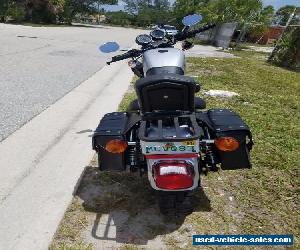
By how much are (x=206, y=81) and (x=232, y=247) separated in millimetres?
7846

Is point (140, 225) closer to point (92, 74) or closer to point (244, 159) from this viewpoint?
point (244, 159)

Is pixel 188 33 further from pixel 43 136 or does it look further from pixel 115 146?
pixel 43 136

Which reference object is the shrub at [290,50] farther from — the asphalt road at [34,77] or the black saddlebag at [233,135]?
the black saddlebag at [233,135]

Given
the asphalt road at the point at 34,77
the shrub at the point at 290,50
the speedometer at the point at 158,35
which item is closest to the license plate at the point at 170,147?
the speedometer at the point at 158,35

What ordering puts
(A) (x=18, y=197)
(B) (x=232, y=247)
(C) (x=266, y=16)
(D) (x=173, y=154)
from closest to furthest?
(D) (x=173, y=154), (B) (x=232, y=247), (A) (x=18, y=197), (C) (x=266, y=16)

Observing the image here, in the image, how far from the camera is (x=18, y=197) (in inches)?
151

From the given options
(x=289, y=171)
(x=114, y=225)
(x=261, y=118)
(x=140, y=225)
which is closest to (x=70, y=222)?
(x=114, y=225)

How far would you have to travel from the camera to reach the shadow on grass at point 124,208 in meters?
3.36

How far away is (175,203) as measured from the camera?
3445 mm

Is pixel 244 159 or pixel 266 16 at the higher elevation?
pixel 244 159

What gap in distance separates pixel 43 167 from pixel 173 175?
2298 mm

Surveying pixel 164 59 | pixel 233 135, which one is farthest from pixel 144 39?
pixel 233 135

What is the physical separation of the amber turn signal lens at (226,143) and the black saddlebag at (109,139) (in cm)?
91

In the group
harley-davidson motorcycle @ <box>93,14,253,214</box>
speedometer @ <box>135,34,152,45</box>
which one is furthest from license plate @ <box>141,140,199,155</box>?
speedometer @ <box>135,34,152,45</box>
